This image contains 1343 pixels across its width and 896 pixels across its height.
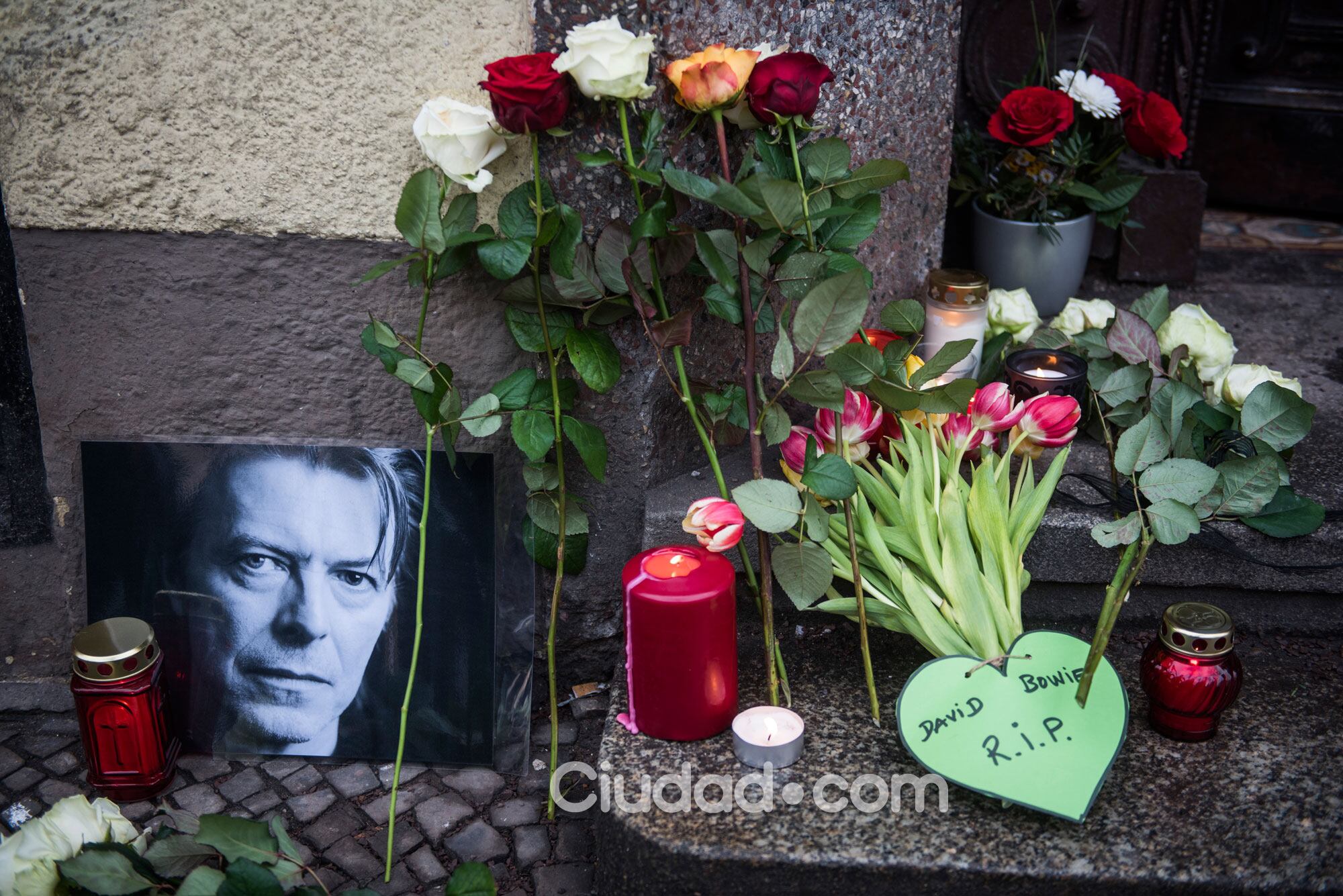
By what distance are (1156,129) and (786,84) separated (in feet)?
3.88

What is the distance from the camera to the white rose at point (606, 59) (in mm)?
1417

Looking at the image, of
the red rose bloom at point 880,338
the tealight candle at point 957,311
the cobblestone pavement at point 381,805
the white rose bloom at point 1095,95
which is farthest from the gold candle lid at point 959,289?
the cobblestone pavement at point 381,805

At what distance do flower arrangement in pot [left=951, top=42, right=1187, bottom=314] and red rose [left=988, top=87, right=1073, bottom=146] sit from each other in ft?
0.06

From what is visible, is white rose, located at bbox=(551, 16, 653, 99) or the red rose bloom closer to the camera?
white rose, located at bbox=(551, 16, 653, 99)

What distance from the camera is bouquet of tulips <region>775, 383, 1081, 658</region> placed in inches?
60.0

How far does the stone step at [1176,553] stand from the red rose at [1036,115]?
82 centimetres

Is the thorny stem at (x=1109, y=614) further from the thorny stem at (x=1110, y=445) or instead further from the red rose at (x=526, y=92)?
the red rose at (x=526, y=92)

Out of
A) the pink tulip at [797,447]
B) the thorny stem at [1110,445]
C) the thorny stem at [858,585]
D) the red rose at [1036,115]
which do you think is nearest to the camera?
the thorny stem at [858,585]

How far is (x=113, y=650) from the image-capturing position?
1.69m

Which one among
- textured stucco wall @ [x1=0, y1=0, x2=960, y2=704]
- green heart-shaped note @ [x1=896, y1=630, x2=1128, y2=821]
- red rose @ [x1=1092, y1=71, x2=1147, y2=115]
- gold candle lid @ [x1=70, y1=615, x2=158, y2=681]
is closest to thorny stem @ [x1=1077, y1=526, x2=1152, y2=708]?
green heart-shaped note @ [x1=896, y1=630, x2=1128, y2=821]

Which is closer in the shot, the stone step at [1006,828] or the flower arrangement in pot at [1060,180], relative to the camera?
the stone step at [1006,828]

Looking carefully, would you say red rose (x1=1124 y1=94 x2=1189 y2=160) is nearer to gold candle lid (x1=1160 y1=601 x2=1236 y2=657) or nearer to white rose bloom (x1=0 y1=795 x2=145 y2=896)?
gold candle lid (x1=1160 y1=601 x2=1236 y2=657)

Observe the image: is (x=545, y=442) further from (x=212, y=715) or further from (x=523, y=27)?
(x=212, y=715)

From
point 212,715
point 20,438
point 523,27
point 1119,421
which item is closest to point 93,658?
point 212,715
